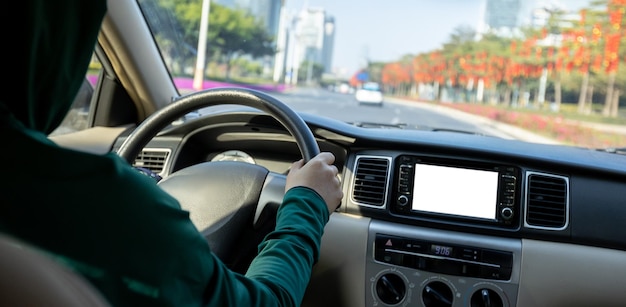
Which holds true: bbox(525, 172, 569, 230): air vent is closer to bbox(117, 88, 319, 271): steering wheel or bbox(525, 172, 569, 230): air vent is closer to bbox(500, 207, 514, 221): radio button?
bbox(500, 207, 514, 221): radio button

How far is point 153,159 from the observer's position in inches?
133

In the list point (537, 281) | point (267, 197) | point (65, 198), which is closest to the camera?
point (65, 198)

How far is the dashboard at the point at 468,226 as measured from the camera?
280cm

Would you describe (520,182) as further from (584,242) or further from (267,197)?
(267,197)

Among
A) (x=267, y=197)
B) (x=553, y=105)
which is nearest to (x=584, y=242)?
(x=267, y=197)

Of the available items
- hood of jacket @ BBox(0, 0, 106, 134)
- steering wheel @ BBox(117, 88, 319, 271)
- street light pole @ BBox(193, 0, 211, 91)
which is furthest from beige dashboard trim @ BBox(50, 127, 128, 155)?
hood of jacket @ BBox(0, 0, 106, 134)

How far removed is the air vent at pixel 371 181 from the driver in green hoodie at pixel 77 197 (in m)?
1.94

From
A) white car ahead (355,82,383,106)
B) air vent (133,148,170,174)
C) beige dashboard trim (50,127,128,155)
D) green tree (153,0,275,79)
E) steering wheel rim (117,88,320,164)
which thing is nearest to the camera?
steering wheel rim (117,88,320,164)

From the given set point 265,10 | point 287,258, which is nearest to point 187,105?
point 287,258

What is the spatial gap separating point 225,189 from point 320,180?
0.90m

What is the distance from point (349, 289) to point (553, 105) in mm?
6942

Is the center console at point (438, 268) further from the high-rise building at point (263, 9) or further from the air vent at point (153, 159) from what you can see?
the high-rise building at point (263, 9)

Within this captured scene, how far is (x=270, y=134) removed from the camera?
3.17 m

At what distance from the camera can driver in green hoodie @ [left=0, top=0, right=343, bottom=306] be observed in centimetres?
95
